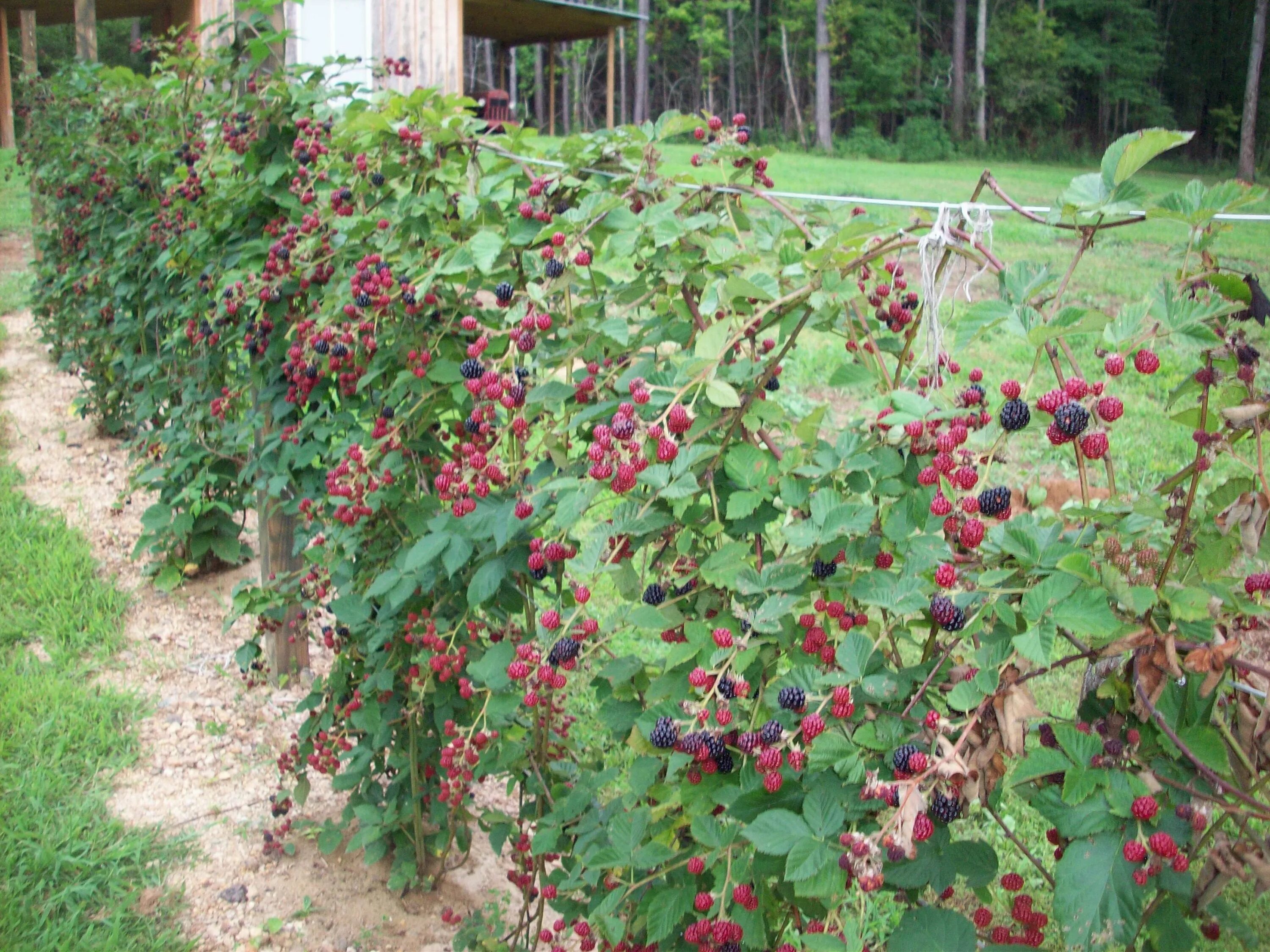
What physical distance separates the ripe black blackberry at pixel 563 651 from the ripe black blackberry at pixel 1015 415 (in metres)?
0.59

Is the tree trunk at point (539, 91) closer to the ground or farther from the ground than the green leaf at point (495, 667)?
farther from the ground

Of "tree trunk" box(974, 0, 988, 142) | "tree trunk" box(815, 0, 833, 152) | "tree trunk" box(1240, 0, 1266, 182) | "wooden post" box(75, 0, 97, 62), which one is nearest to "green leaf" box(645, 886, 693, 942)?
"wooden post" box(75, 0, 97, 62)

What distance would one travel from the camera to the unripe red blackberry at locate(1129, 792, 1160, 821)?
0.95 metres

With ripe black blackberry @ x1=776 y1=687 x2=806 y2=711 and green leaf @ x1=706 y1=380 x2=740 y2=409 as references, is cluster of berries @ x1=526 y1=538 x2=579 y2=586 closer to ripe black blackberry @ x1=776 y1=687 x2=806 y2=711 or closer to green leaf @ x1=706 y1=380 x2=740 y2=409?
green leaf @ x1=706 y1=380 x2=740 y2=409

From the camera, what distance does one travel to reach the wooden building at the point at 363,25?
26.3 ft

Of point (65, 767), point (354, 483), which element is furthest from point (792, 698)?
point (65, 767)

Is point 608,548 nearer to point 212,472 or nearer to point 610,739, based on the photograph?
point 610,739

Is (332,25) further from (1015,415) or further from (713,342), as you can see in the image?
(1015,415)

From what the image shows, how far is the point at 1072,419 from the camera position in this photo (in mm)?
986

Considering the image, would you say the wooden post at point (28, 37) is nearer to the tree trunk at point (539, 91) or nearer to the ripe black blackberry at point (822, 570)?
the ripe black blackberry at point (822, 570)

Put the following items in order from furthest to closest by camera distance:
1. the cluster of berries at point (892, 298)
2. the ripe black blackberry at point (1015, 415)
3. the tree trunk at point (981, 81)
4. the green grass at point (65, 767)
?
the tree trunk at point (981, 81), the green grass at point (65, 767), the cluster of berries at point (892, 298), the ripe black blackberry at point (1015, 415)

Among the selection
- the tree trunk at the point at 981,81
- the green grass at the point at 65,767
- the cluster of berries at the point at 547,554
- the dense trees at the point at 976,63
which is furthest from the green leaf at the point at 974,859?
the tree trunk at the point at 981,81

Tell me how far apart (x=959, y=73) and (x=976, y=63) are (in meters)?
2.35

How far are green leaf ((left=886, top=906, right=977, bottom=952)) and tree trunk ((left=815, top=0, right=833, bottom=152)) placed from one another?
26839mm
